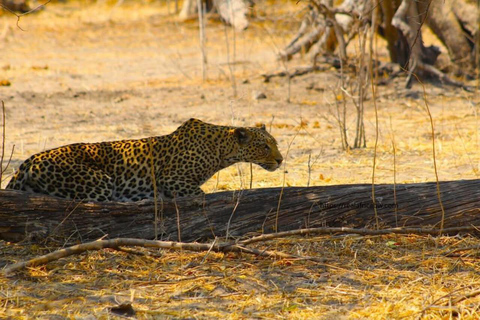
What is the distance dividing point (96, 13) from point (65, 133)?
43.9ft

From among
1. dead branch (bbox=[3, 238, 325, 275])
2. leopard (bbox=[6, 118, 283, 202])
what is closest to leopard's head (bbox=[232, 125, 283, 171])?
leopard (bbox=[6, 118, 283, 202])

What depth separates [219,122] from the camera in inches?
448

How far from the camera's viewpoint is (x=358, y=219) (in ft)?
18.7

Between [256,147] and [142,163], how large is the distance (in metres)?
1.14

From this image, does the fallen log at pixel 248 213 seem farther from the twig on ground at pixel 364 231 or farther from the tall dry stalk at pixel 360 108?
the tall dry stalk at pixel 360 108

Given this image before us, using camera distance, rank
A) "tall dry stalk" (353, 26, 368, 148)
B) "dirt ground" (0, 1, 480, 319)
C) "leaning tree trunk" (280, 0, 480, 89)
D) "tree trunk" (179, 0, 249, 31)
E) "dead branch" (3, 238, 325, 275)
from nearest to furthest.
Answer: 1. "dirt ground" (0, 1, 480, 319)
2. "dead branch" (3, 238, 325, 275)
3. "tall dry stalk" (353, 26, 368, 148)
4. "leaning tree trunk" (280, 0, 480, 89)
5. "tree trunk" (179, 0, 249, 31)

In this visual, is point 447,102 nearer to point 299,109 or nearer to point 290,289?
point 299,109

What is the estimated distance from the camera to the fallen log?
536 cm

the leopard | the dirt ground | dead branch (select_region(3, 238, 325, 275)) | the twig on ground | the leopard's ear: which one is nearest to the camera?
the dirt ground

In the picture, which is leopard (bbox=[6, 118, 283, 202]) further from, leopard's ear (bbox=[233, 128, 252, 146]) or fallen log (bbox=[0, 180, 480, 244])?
fallen log (bbox=[0, 180, 480, 244])

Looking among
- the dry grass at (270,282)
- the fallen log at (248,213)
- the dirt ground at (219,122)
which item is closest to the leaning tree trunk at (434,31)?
the dirt ground at (219,122)

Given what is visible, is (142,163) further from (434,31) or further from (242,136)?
(434,31)

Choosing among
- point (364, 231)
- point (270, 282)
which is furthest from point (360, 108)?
point (270, 282)

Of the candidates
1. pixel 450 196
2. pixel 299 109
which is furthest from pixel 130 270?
pixel 299 109
